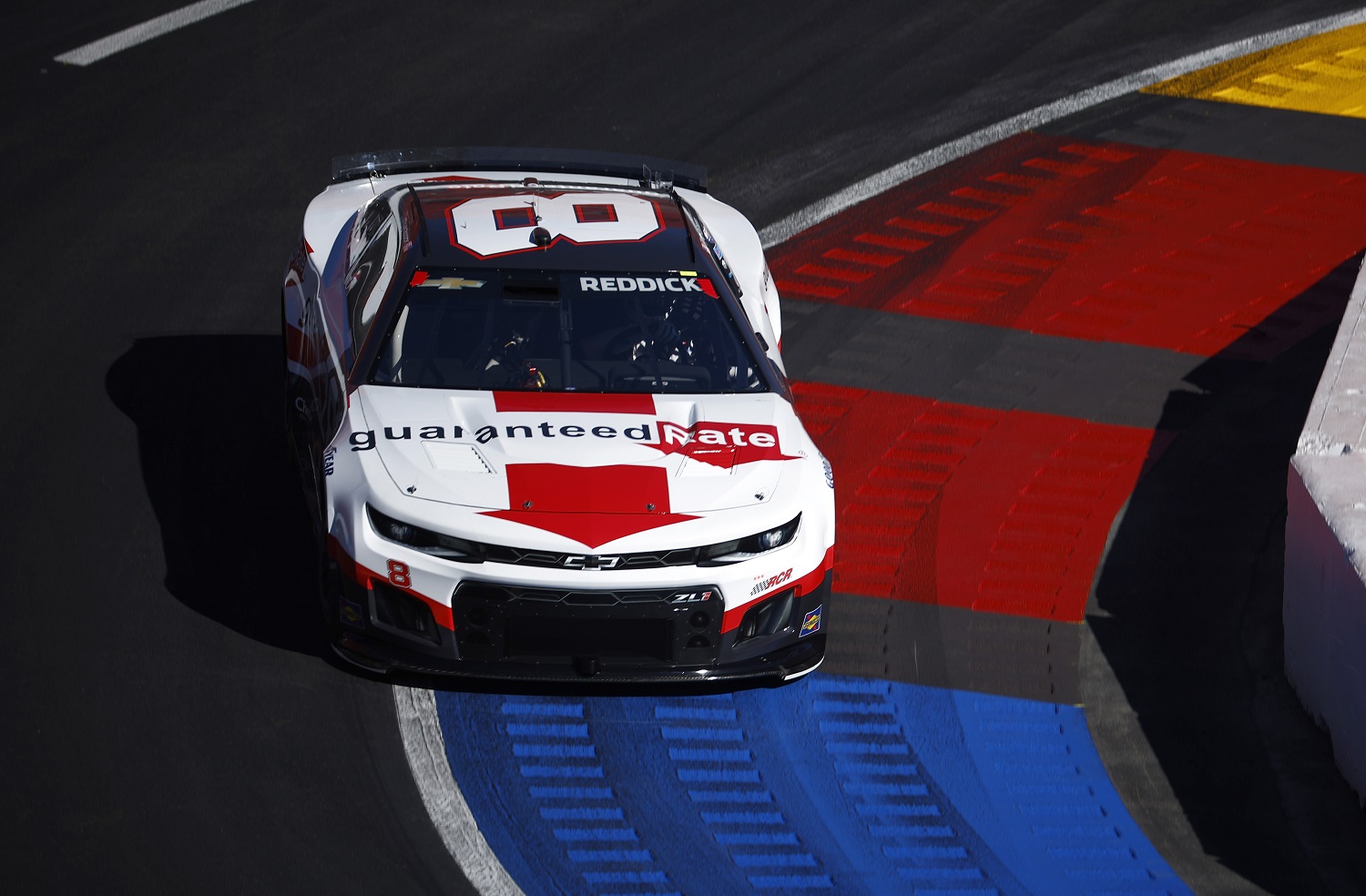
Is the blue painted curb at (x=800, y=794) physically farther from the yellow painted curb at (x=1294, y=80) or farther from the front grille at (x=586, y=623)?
the yellow painted curb at (x=1294, y=80)

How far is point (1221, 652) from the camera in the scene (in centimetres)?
735

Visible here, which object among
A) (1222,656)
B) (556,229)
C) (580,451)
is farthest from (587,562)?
(1222,656)

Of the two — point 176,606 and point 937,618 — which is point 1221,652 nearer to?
point 937,618

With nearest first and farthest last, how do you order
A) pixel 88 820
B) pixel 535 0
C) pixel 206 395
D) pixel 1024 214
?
pixel 88 820, pixel 206 395, pixel 1024 214, pixel 535 0

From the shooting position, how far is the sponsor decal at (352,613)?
6.31 metres

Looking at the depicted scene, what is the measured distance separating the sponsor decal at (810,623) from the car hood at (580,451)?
51cm

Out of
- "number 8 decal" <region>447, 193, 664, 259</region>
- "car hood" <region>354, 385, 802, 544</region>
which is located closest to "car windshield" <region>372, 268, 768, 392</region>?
"car hood" <region>354, 385, 802, 544</region>

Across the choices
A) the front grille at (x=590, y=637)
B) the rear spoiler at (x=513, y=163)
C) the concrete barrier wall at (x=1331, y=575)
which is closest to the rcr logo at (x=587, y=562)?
the front grille at (x=590, y=637)

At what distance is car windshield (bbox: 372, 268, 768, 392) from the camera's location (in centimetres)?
693

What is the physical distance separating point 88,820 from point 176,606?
54.3 inches

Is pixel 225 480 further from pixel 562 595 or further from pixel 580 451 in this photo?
pixel 562 595

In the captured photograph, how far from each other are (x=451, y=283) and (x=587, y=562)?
1.68 m

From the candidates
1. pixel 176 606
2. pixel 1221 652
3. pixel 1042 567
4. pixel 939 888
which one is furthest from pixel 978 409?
pixel 176 606

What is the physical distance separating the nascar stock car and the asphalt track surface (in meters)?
0.63
